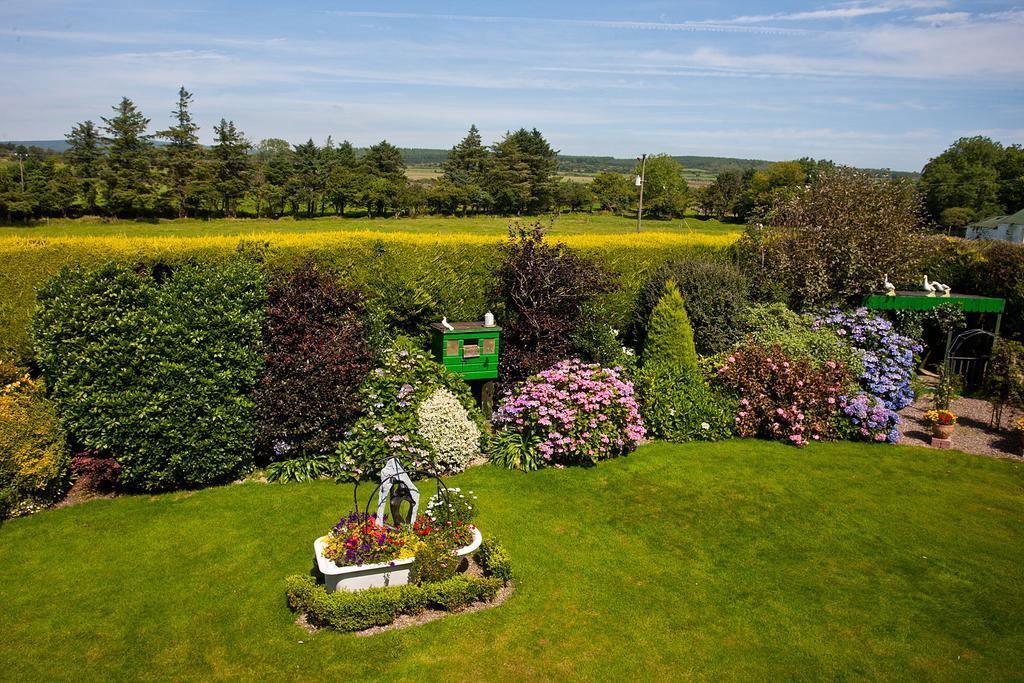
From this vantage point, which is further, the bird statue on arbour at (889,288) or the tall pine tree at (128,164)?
the tall pine tree at (128,164)

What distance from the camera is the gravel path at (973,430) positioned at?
10805 millimetres

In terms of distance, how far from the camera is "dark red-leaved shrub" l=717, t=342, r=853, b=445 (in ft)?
35.7

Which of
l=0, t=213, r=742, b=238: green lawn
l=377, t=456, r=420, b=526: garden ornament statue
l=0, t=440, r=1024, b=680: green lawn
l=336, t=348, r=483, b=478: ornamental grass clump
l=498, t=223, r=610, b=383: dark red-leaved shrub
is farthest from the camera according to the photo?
l=0, t=213, r=742, b=238: green lawn

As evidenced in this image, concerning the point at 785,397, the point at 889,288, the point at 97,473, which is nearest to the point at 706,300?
the point at 785,397

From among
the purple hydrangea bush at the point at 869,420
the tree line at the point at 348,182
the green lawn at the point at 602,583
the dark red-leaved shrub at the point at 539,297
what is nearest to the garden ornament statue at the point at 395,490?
the green lawn at the point at 602,583

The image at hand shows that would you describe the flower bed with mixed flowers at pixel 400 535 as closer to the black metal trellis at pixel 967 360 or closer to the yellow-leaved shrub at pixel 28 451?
the yellow-leaved shrub at pixel 28 451

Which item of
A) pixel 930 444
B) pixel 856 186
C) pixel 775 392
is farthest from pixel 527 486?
pixel 856 186

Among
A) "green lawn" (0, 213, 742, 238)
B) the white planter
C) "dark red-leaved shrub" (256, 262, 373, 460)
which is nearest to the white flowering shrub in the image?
"dark red-leaved shrub" (256, 262, 373, 460)

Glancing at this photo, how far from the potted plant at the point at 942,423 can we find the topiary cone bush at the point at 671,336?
13.3 ft

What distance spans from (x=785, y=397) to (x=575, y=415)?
13.0 feet

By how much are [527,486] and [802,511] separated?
3.56 m

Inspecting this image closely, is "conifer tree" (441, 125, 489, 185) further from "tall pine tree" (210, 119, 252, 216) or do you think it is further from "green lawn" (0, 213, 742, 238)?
"tall pine tree" (210, 119, 252, 216)

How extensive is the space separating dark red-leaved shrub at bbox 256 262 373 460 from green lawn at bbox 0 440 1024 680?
70cm

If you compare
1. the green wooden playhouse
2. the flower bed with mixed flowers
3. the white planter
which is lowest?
the white planter
